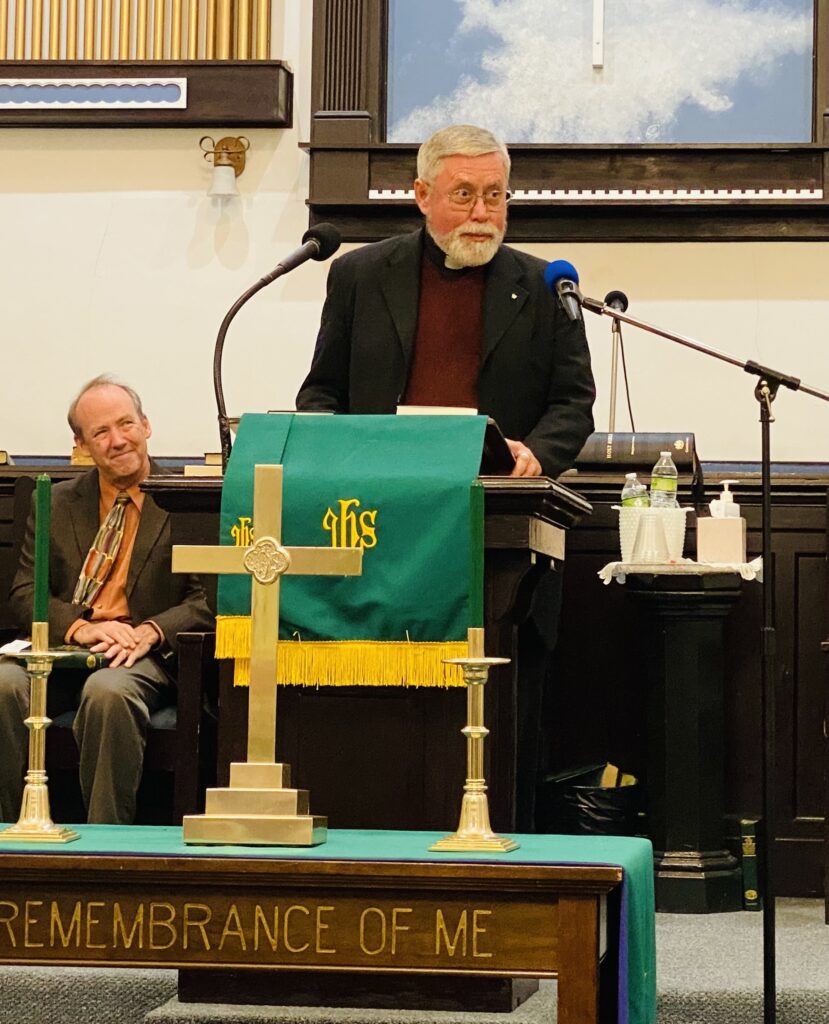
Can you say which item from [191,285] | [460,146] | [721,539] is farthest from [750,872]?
[191,285]

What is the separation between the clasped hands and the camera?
4.40 metres

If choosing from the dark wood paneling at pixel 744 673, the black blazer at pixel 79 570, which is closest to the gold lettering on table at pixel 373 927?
the black blazer at pixel 79 570

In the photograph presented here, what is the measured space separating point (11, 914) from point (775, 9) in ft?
15.8

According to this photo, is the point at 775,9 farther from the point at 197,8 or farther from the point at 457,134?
the point at 457,134

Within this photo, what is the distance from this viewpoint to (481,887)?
2266 mm

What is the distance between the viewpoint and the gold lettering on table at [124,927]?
2326 mm

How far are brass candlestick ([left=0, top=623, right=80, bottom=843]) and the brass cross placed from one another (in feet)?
0.80

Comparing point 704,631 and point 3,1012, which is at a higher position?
point 704,631

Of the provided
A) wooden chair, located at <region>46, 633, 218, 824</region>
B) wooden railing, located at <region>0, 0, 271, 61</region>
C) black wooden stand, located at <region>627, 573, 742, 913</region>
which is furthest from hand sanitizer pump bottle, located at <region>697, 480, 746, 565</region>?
wooden railing, located at <region>0, 0, 271, 61</region>

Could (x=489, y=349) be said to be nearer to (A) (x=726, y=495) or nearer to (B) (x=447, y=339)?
(B) (x=447, y=339)

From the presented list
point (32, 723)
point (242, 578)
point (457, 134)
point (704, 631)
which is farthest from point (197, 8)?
point (32, 723)

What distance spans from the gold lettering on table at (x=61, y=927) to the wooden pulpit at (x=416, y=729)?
1122 millimetres

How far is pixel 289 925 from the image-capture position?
7.61 ft

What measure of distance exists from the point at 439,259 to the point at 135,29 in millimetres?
2685
